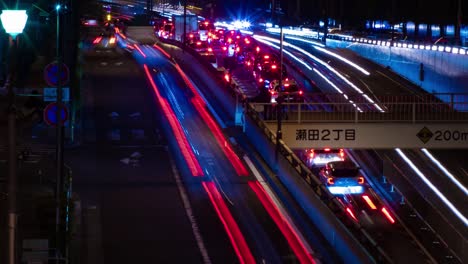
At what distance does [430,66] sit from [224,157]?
2491cm

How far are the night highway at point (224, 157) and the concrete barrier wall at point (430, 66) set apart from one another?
0.14m

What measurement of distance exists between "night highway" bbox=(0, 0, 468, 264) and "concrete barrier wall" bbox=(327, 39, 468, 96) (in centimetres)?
14

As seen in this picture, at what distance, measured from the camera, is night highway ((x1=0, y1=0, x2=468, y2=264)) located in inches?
876

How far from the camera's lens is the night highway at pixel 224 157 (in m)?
22.2

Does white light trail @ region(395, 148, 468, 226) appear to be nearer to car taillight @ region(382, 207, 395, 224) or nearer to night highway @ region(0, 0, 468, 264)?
night highway @ region(0, 0, 468, 264)

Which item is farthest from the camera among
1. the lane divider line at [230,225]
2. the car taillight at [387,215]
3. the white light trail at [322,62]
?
the white light trail at [322,62]

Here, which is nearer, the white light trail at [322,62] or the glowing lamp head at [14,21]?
the glowing lamp head at [14,21]

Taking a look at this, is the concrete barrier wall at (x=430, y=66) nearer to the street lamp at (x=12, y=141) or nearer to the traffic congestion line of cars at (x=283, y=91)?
the traffic congestion line of cars at (x=283, y=91)

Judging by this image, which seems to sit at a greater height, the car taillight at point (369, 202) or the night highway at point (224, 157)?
the night highway at point (224, 157)

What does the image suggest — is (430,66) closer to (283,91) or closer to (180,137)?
(283,91)

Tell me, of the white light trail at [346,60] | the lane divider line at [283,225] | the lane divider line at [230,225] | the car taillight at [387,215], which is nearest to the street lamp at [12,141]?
the lane divider line at [230,225]

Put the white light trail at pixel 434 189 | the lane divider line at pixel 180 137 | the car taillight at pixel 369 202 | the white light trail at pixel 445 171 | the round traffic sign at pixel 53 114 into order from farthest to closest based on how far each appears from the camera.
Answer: the white light trail at pixel 445 171
the white light trail at pixel 434 189
the lane divider line at pixel 180 137
the car taillight at pixel 369 202
the round traffic sign at pixel 53 114

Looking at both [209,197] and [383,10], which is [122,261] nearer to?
[209,197]

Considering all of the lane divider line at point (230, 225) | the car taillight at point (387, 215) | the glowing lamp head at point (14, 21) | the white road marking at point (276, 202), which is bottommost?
the car taillight at point (387, 215)
